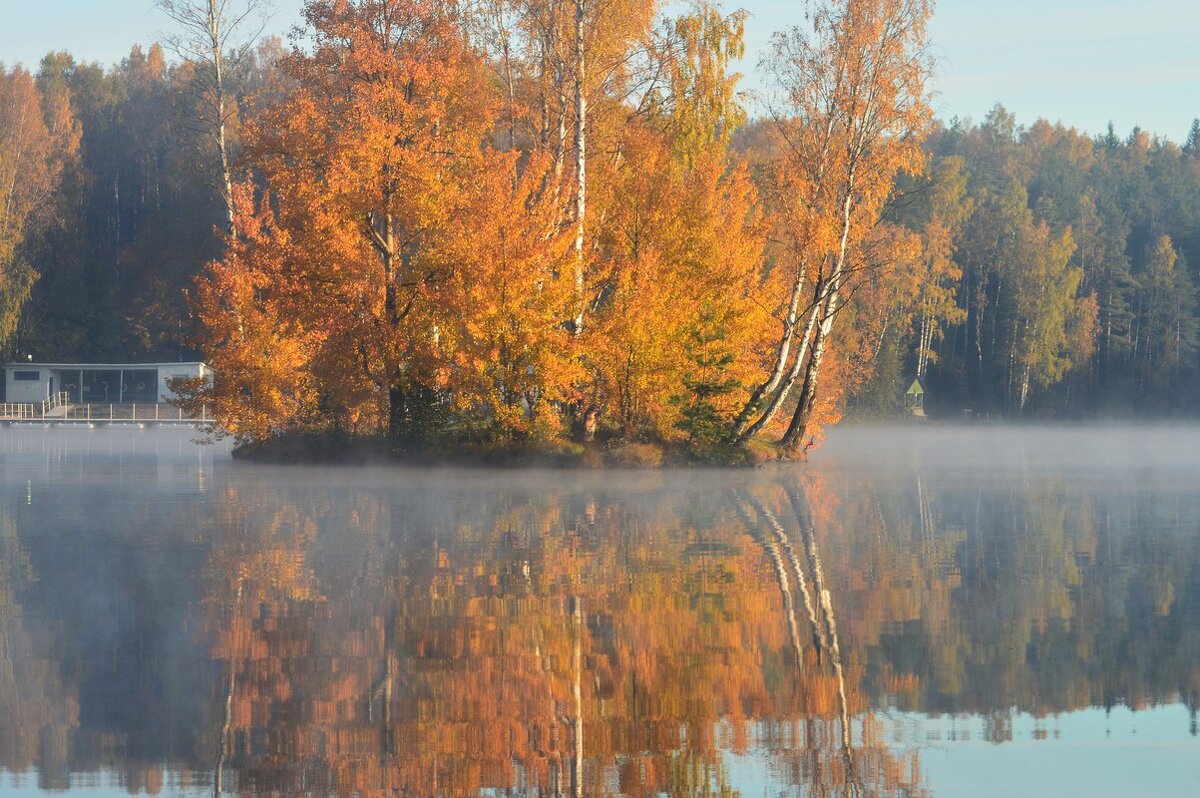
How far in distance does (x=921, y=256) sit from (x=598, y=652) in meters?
68.4

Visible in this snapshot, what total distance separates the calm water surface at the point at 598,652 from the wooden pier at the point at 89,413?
4986 cm

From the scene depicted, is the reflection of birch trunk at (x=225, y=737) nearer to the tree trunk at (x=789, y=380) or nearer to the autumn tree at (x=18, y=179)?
the tree trunk at (x=789, y=380)

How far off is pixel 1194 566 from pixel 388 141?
22068 mm

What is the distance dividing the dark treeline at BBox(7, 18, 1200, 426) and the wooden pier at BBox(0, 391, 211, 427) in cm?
499

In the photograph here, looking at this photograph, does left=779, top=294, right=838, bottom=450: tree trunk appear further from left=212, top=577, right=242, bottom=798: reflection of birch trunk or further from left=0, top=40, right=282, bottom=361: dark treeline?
left=0, top=40, right=282, bottom=361: dark treeline

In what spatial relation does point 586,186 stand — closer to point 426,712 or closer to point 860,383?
point 426,712

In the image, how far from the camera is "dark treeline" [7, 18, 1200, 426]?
79.3 meters

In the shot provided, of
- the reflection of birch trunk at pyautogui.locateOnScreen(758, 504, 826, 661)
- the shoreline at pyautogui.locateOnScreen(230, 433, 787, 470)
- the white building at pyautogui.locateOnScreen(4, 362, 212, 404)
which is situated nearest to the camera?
the reflection of birch trunk at pyautogui.locateOnScreen(758, 504, 826, 661)

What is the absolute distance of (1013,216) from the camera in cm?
8731

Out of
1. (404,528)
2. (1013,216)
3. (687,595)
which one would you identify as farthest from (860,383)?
(687,595)

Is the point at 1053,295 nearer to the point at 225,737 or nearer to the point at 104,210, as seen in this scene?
the point at 104,210

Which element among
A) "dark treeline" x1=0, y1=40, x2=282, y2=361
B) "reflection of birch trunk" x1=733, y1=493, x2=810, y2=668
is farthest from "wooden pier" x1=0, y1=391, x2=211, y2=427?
"reflection of birch trunk" x1=733, y1=493, x2=810, y2=668

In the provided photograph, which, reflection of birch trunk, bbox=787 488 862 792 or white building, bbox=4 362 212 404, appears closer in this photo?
reflection of birch trunk, bbox=787 488 862 792

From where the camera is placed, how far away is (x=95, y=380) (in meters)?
81.8
